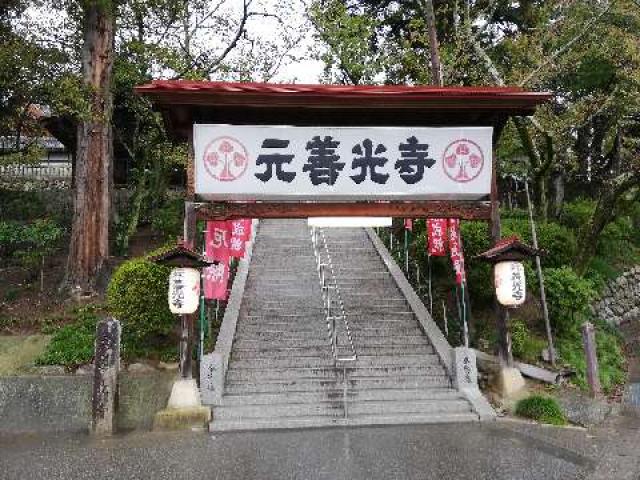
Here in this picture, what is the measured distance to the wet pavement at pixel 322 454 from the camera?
7680 mm

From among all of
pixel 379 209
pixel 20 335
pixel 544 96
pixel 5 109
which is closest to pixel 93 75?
pixel 5 109

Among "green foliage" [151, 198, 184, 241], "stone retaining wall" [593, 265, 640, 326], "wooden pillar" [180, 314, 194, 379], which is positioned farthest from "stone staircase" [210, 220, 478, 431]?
"stone retaining wall" [593, 265, 640, 326]

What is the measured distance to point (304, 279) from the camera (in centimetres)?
1617

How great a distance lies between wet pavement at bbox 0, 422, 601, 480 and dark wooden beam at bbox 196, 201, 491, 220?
3.81m

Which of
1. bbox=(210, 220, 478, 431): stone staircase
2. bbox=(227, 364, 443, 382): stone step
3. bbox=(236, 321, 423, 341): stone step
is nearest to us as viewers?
bbox=(210, 220, 478, 431): stone staircase

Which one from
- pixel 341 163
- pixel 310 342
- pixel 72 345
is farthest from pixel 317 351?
pixel 72 345

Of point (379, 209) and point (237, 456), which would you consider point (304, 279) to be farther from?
point (237, 456)

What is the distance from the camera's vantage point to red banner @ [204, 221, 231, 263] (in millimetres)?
12359

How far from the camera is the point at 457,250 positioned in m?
13.4

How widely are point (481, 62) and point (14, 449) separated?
1653 centimetres

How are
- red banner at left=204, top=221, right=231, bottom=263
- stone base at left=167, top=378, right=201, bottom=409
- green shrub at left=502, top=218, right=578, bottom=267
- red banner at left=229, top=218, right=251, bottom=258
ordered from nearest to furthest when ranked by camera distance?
stone base at left=167, top=378, right=201, bottom=409 < red banner at left=204, top=221, right=231, bottom=263 < red banner at left=229, top=218, right=251, bottom=258 < green shrub at left=502, top=218, right=578, bottom=267

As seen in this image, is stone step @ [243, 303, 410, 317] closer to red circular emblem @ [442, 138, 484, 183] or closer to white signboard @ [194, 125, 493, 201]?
white signboard @ [194, 125, 493, 201]

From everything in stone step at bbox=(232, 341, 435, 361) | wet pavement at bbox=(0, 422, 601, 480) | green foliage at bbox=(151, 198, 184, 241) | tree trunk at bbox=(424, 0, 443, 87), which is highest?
tree trunk at bbox=(424, 0, 443, 87)

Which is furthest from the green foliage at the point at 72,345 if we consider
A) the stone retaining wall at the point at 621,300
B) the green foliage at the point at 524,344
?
the stone retaining wall at the point at 621,300
